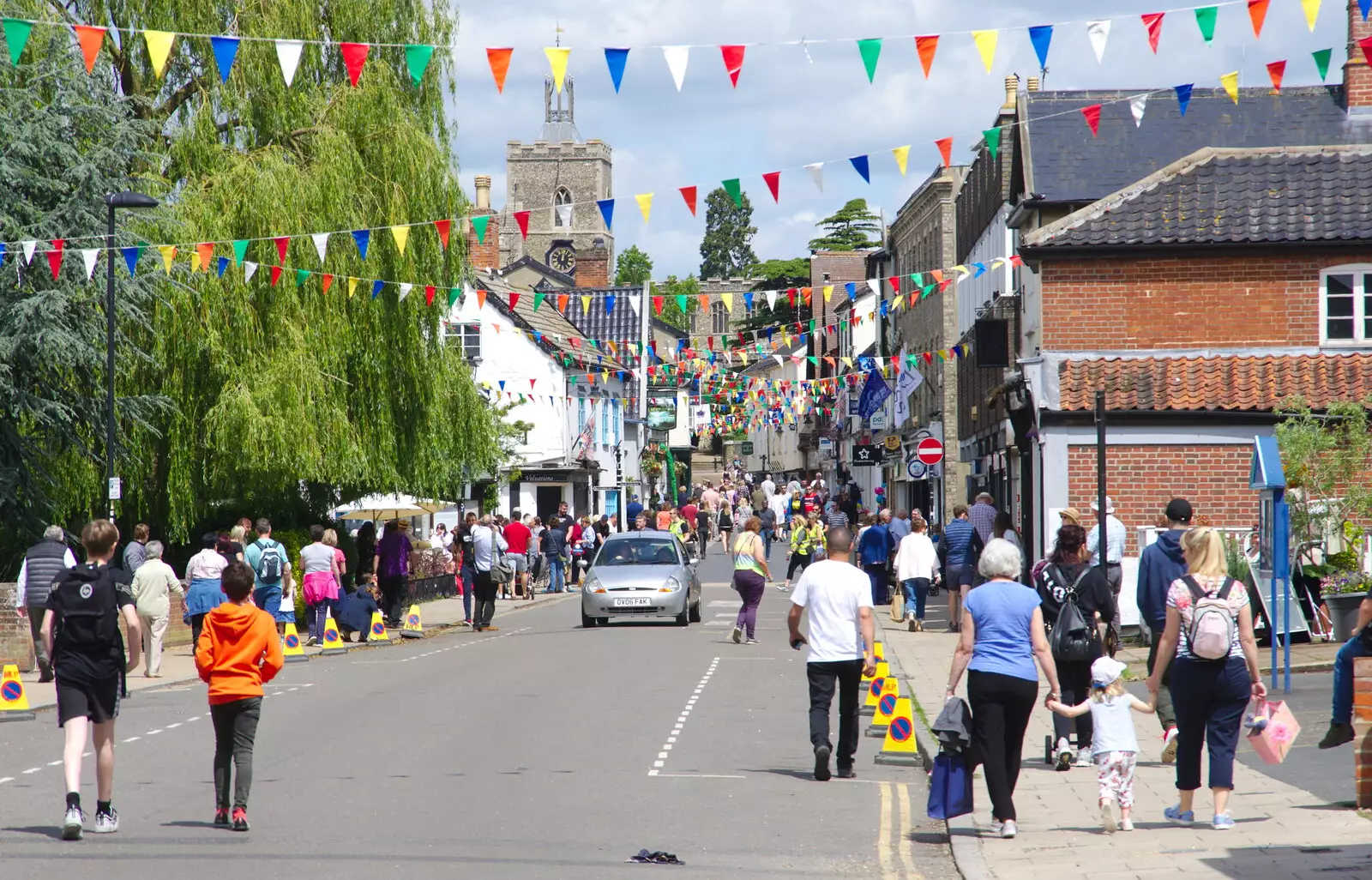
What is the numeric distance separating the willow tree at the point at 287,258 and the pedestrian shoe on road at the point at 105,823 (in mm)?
14920

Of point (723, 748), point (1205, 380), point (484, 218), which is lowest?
point (723, 748)

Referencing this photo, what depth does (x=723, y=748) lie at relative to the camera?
12.5 m

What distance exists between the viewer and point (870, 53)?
1330 centimetres

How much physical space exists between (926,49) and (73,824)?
347 inches

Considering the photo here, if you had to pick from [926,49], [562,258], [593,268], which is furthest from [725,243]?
[926,49]

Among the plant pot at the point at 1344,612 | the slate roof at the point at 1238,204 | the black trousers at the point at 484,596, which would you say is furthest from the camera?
the black trousers at the point at 484,596

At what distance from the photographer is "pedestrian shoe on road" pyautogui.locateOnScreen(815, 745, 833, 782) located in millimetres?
10930

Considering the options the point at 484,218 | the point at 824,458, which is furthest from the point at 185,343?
the point at 824,458

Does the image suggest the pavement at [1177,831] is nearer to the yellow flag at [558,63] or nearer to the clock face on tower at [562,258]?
the yellow flag at [558,63]

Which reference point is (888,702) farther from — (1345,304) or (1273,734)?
(1345,304)

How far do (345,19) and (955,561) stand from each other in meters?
12.4

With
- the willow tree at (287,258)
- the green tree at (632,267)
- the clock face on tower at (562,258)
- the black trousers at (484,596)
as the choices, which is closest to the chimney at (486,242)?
the willow tree at (287,258)

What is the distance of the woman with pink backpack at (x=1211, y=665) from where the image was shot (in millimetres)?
8727

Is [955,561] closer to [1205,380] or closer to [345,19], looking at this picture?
[1205,380]
